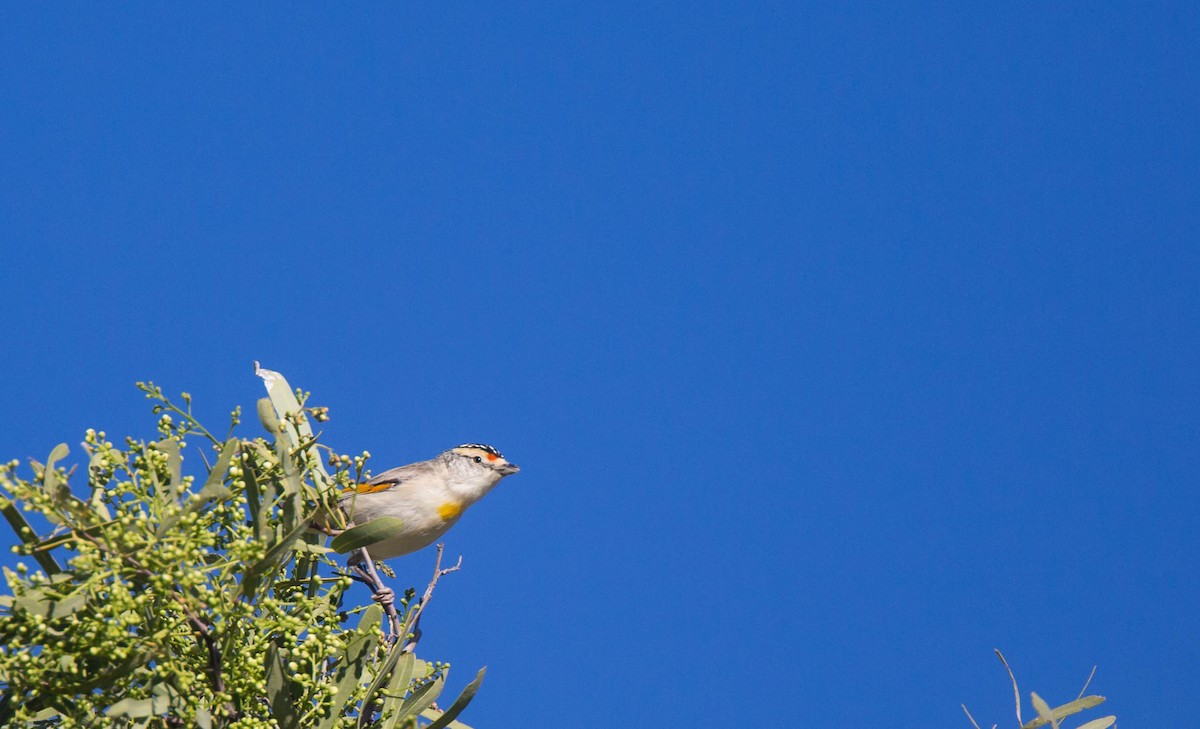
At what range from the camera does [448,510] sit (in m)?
6.43

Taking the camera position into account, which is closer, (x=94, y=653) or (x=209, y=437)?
(x=94, y=653)

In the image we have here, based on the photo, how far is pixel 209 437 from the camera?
2.94m

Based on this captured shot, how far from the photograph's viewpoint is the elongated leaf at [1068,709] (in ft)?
10.0

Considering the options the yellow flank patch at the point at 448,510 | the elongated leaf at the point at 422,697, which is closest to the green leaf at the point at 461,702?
the elongated leaf at the point at 422,697

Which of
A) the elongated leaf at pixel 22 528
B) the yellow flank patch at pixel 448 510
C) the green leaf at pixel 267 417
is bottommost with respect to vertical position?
the elongated leaf at pixel 22 528

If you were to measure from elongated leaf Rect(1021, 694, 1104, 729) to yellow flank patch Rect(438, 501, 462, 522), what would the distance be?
386cm

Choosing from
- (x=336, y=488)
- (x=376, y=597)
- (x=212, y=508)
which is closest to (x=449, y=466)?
(x=376, y=597)

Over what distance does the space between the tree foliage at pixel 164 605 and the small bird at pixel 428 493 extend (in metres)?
3.33

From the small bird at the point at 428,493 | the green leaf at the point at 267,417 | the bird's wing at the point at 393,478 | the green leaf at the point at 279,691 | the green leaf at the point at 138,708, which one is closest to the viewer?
the green leaf at the point at 138,708

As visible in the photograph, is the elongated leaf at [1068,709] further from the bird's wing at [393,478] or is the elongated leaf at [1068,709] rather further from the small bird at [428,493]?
the bird's wing at [393,478]

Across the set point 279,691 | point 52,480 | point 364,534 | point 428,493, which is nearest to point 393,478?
point 428,493

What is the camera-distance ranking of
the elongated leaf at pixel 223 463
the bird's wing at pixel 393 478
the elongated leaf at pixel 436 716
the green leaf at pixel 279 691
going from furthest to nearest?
the bird's wing at pixel 393 478, the elongated leaf at pixel 436 716, the elongated leaf at pixel 223 463, the green leaf at pixel 279 691

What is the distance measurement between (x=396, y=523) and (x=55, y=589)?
83 cm

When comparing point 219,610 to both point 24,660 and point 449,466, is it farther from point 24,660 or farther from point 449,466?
point 449,466
